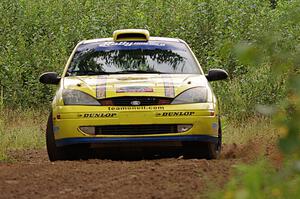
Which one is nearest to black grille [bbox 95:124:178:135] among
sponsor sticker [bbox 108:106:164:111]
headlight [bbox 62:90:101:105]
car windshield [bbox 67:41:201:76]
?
sponsor sticker [bbox 108:106:164:111]

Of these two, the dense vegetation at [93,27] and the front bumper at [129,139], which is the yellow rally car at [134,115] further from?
the dense vegetation at [93,27]

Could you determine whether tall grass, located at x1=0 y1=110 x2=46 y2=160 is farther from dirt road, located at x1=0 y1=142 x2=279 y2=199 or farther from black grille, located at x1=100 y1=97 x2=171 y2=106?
dirt road, located at x1=0 y1=142 x2=279 y2=199

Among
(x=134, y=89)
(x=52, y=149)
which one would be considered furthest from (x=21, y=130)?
(x=134, y=89)

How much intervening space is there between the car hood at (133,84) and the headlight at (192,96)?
0.05 meters

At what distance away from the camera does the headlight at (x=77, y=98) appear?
32.0 ft

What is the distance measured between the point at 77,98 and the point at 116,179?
2579mm

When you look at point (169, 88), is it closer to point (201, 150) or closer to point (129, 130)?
point (129, 130)

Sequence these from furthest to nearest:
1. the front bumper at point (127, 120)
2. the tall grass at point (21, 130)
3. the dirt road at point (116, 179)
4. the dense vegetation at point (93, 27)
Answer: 1. the dense vegetation at point (93, 27)
2. the tall grass at point (21, 130)
3. the front bumper at point (127, 120)
4. the dirt road at point (116, 179)

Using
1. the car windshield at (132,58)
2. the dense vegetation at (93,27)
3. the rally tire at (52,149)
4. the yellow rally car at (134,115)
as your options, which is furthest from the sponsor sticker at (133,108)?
the dense vegetation at (93,27)

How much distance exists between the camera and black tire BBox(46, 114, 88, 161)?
9.98m

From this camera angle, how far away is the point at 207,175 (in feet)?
24.5

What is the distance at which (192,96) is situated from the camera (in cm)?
988

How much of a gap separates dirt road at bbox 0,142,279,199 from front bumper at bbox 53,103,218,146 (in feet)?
2.40

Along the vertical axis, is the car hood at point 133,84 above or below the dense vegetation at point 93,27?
above
